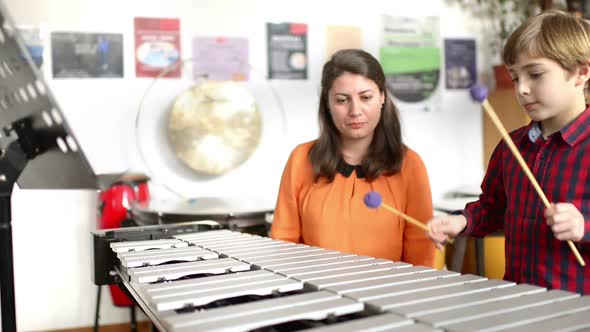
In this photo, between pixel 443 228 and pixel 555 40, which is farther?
pixel 443 228

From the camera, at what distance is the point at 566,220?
3.39 ft

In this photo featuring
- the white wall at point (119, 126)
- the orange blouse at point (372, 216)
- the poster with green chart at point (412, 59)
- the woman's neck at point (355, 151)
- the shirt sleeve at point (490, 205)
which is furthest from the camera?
the poster with green chart at point (412, 59)

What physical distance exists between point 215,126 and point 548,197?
7.25ft

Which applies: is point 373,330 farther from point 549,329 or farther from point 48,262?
point 48,262

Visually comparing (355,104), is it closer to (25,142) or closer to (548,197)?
(548,197)

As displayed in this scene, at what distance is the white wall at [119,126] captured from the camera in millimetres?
3020

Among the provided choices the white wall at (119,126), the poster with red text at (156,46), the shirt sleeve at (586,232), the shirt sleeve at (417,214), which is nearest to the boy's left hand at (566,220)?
the shirt sleeve at (586,232)

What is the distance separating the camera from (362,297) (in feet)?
3.04

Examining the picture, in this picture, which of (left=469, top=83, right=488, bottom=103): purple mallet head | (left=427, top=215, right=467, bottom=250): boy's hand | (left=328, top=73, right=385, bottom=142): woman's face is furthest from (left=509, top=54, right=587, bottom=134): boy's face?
(left=328, top=73, right=385, bottom=142): woman's face

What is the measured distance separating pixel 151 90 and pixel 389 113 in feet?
5.78

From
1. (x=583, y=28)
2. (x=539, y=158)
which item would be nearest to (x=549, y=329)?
(x=539, y=158)

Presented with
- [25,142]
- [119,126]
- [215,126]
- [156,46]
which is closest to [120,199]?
[119,126]

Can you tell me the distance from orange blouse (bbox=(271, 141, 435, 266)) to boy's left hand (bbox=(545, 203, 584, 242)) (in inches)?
24.4

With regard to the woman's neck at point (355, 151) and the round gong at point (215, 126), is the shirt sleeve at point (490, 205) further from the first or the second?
the round gong at point (215, 126)
